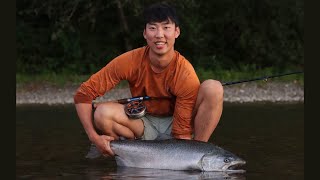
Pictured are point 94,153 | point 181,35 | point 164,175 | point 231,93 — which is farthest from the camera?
point 181,35

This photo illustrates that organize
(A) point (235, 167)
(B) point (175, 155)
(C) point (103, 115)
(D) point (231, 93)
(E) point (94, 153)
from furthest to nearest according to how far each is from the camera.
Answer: (D) point (231, 93), (E) point (94, 153), (C) point (103, 115), (A) point (235, 167), (B) point (175, 155)

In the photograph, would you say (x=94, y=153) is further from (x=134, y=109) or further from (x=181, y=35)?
(x=181, y=35)

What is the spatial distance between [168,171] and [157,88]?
78 centimetres

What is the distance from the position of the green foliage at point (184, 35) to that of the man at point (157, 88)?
1477 centimetres

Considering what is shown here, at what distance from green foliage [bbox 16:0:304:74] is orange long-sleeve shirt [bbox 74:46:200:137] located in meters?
14.8

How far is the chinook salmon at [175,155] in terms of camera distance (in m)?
6.63

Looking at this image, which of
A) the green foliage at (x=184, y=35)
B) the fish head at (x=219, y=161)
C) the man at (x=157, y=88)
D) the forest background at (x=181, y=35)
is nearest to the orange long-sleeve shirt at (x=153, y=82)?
the man at (x=157, y=88)

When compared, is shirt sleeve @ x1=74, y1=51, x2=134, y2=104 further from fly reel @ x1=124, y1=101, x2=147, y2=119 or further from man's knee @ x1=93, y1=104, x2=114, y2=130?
fly reel @ x1=124, y1=101, x2=147, y2=119

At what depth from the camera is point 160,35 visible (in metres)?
6.88

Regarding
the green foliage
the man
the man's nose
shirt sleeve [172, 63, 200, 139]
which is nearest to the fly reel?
the man

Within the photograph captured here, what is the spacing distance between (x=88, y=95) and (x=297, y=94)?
11.5 metres

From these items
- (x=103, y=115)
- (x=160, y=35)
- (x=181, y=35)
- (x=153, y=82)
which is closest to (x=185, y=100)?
(x=153, y=82)

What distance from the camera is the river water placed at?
6.63m

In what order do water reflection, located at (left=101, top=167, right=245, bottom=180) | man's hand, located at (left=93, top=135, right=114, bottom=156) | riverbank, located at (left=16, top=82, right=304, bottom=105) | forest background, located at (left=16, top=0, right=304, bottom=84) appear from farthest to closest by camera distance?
1. forest background, located at (left=16, top=0, right=304, bottom=84)
2. riverbank, located at (left=16, top=82, right=304, bottom=105)
3. man's hand, located at (left=93, top=135, right=114, bottom=156)
4. water reflection, located at (left=101, top=167, right=245, bottom=180)
